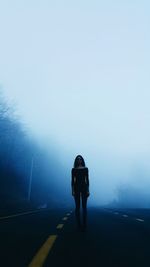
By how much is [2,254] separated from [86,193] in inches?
184

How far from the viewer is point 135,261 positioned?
20.1ft

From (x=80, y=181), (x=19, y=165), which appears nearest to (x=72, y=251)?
(x=80, y=181)

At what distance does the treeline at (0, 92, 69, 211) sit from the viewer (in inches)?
1848

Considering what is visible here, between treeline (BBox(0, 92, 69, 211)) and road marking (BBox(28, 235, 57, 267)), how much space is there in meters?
31.8

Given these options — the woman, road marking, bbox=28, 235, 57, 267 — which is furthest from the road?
the woman

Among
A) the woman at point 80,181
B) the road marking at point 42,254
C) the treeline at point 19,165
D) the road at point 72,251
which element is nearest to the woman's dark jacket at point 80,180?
the woman at point 80,181

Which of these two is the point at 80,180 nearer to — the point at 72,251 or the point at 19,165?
the point at 72,251

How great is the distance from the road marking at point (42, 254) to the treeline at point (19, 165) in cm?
3183

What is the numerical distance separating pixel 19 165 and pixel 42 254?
197 feet

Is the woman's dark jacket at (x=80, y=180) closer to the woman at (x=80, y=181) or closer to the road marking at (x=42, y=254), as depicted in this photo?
the woman at (x=80, y=181)

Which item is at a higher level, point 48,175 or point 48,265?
point 48,175

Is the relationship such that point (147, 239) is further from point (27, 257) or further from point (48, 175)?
point (48, 175)


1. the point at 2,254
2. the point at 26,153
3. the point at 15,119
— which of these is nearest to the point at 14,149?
the point at 26,153

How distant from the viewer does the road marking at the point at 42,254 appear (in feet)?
18.9
